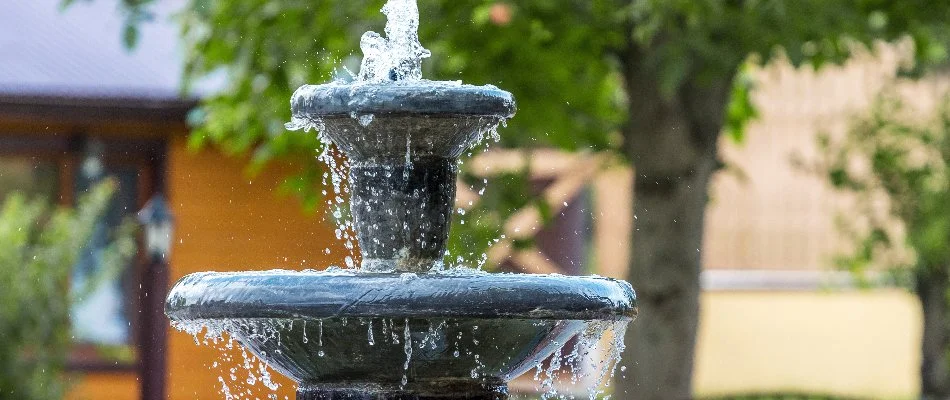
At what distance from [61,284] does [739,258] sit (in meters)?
7.94

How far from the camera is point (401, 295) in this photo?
3.60 m

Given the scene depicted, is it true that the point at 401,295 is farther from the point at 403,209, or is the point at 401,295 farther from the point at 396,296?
the point at 403,209

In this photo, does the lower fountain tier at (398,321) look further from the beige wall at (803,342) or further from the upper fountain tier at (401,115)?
the beige wall at (803,342)

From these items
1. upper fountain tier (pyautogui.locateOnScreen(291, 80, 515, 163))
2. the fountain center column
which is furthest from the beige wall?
upper fountain tier (pyautogui.locateOnScreen(291, 80, 515, 163))

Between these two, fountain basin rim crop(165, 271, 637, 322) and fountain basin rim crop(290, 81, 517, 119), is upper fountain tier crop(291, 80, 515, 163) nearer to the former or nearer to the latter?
fountain basin rim crop(290, 81, 517, 119)

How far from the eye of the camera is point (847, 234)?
572 inches

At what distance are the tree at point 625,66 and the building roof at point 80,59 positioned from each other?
2.68 metres

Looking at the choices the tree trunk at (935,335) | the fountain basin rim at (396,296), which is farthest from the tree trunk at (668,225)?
the fountain basin rim at (396,296)

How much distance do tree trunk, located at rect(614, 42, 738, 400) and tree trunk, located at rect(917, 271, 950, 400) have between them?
14.9ft

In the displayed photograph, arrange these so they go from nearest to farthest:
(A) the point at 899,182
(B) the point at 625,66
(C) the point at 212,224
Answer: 1. (B) the point at 625,66
2. (C) the point at 212,224
3. (A) the point at 899,182

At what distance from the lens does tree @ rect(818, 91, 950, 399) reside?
1293 cm

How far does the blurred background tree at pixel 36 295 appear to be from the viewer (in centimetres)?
1034

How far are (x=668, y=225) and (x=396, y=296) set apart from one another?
6060 millimetres

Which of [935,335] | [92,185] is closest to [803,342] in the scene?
[935,335]
